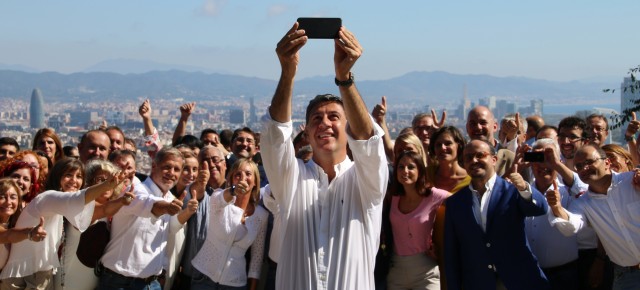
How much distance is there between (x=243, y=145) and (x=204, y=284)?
3.14 metres

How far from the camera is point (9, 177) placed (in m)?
7.21

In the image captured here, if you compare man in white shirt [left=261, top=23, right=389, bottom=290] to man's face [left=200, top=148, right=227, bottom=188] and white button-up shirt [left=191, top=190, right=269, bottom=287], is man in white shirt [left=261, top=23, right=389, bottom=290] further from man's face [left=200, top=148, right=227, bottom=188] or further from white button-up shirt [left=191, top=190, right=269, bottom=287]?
man's face [left=200, top=148, right=227, bottom=188]

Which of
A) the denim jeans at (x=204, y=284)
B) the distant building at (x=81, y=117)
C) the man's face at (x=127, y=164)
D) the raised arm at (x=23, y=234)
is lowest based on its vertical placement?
the distant building at (x=81, y=117)

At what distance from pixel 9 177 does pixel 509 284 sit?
14.2 ft

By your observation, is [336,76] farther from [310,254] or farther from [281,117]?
[310,254]

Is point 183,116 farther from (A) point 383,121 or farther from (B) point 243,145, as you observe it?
(A) point 383,121

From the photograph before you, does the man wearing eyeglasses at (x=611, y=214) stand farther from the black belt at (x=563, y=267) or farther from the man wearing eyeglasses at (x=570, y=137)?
the man wearing eyeglasses at (x=570, y=137)

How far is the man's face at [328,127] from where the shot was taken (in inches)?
192

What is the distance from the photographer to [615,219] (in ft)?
22.6

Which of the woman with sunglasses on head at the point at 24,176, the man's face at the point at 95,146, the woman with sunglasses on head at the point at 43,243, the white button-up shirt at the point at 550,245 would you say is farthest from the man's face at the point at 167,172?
the white button-up shirt at the point at 550,245

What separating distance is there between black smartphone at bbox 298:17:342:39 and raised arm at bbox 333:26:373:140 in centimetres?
4

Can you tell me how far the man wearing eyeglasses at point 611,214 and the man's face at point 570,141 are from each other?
202cm

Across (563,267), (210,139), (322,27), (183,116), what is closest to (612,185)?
(563,267)

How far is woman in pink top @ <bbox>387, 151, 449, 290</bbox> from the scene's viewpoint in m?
7.06
